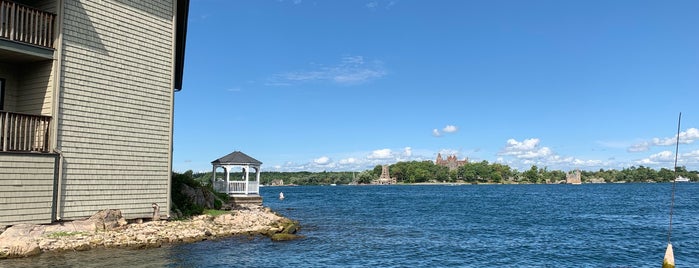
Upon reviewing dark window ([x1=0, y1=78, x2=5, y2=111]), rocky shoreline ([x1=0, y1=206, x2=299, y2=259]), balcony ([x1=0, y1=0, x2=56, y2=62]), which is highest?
balcony ([x1=0, y1=0, x2=56, y2=62])

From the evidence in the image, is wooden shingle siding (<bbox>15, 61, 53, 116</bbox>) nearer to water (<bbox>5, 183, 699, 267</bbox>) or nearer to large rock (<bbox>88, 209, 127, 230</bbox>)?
large rock (<bbox>88, 209, 127, 230</bbox>)

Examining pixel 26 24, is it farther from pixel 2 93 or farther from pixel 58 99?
pixel 2 93

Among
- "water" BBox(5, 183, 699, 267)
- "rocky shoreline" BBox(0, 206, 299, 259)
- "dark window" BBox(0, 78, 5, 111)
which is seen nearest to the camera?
"rocky shoreline" BBox(0, 206, 299, 259)

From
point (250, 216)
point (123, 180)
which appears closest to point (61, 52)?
point (123, 180)

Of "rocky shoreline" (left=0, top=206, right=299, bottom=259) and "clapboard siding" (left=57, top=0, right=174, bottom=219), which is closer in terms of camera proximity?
"rocky shoreline" (left=0, top=206, right=299, bottom=259)

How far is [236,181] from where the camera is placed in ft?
120

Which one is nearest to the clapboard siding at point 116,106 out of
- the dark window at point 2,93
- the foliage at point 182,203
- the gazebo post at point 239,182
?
the dark window at point 2,93

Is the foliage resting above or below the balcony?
below

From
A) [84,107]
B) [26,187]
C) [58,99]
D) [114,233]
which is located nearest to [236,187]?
[114,233]

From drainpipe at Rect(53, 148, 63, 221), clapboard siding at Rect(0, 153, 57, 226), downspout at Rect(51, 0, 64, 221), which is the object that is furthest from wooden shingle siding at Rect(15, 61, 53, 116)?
clapboard siding at Rect(0, 153, 57, 226)

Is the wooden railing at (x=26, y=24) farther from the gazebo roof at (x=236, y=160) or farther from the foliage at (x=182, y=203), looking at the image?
the gazebo roof at (x=236, y=160)

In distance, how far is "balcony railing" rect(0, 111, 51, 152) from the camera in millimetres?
14891

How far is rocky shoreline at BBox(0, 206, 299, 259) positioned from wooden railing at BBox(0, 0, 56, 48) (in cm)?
575

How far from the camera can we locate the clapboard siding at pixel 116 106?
Result: 16469 millimetres
